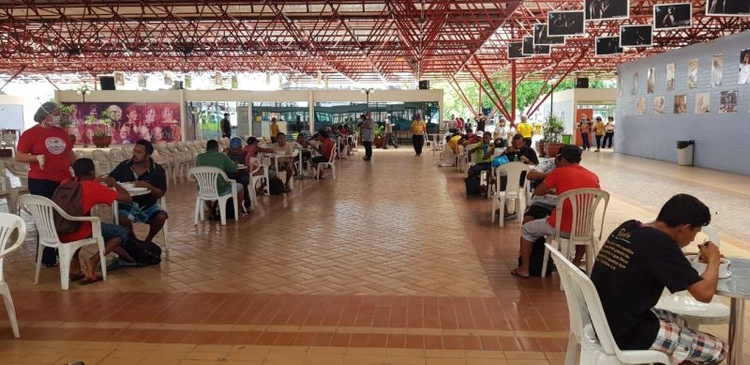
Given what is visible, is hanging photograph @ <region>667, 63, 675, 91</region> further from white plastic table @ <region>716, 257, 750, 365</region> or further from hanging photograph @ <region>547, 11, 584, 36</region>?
white plastic table @ <region>716, 257, 750, 365</region>

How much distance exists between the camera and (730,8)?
29.6ft

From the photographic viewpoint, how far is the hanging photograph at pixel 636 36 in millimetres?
12383

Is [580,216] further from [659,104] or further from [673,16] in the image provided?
[659,104]

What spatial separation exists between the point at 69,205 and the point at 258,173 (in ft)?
15.9

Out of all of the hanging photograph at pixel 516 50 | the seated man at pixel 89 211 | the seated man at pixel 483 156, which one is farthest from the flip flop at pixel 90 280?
the hanging photograph at pixel 516 50

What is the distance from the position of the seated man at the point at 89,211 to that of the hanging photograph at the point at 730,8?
863 centimetres

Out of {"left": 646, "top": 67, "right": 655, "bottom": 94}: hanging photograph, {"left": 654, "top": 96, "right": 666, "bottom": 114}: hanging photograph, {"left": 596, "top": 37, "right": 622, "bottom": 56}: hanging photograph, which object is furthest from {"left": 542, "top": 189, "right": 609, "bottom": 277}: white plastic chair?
{"left": 646, "top": 67, "right": 655, "bottom": 94}: hanging photograph

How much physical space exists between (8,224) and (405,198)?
6399mm

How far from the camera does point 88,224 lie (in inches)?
181

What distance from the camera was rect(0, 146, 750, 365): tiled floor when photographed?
11.0 feet

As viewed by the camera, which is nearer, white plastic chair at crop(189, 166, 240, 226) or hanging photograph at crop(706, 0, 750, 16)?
white plastic chair at crop(189, 166, 240, 226)

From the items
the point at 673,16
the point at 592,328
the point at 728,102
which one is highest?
the point at 673,16

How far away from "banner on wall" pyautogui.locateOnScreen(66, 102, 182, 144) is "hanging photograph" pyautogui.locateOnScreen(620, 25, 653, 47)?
1826cm

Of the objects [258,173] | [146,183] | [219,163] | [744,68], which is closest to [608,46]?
[744,68]
